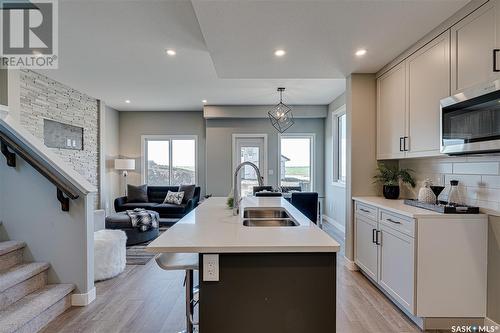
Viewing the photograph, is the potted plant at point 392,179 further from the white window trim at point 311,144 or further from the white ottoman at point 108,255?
the white window trim at point 311,144

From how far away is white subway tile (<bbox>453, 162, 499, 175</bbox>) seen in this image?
216cm

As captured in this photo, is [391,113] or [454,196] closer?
[454,196]

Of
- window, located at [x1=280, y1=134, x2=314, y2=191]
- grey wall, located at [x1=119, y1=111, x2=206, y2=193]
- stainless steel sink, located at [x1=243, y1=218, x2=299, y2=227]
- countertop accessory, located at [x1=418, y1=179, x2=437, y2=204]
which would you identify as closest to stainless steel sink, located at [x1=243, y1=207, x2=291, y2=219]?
stainless steel sink, located at [x1=243, y1=218, x2=299, y2=227]

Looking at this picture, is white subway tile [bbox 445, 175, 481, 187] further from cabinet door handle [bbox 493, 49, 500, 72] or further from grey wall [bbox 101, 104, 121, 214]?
grey wall [bbox 101, 104, 121, 214]

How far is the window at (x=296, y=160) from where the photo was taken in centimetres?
718

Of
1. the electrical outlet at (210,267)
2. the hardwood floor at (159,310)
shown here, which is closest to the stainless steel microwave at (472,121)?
the hardwood floor at (159,310)

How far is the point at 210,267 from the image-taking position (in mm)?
1430

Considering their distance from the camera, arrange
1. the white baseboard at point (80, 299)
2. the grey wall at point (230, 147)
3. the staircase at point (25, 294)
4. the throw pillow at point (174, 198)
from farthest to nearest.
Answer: the grey wall at point (230, 147) → the throw pillow at point (174, 198) → the white baseboard at point (80, 299) → the staircase at point (25, 294)

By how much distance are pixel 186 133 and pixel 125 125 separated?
1700 mm

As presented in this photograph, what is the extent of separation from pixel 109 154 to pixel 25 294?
5.22m

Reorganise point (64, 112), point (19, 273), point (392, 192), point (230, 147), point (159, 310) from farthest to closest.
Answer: point (230, 147)
point (64, 112)
point (392, 192)
point (159, 310)
point (19, 273)

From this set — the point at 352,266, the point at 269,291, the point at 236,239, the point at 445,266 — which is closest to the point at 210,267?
the point at 236,239

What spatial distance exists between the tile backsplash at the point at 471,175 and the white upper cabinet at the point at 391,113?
1.14ft

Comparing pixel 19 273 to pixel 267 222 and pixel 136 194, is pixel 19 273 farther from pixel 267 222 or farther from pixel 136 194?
pixel 136 194
